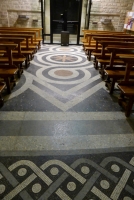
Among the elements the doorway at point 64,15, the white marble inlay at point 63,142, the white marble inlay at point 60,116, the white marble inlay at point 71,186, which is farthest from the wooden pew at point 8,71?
the doorway at point 64,15

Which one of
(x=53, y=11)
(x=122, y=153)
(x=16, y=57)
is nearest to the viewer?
(x=122, y=153)

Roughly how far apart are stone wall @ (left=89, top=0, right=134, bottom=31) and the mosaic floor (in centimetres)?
576

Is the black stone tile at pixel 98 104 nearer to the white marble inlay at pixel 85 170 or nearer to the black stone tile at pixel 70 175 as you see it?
the black stone tile at pixel 70 175

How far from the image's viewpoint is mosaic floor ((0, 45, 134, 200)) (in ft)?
3.84

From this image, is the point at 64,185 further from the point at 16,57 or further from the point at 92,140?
the point at 16,57

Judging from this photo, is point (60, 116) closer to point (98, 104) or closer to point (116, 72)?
point (98, 104)

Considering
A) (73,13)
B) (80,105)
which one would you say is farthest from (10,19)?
(80,105)

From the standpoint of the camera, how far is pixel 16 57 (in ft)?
10.6

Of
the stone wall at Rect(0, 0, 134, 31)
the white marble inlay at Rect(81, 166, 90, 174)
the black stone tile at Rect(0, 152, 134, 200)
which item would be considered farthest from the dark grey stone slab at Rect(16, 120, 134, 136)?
the stone wall at Rect(0, 0, 134, 31)

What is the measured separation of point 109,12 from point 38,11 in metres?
3.29

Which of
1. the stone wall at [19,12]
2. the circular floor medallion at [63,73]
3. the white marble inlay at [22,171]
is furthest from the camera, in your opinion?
the stone wall at [19,12]

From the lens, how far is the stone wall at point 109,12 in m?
7.00

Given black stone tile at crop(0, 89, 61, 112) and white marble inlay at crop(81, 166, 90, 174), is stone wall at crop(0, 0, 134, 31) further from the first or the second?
white marble inlay at crop(81, 166, 90, 174)

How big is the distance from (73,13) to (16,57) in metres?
5.11
